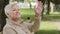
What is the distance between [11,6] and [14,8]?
0.04 m

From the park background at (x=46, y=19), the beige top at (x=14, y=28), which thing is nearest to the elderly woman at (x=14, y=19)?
the beige top at (x=14, y=28)

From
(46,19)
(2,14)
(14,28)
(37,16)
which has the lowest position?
(46,19)

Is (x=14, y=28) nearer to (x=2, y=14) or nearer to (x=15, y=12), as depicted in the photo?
(x=15, y=12)

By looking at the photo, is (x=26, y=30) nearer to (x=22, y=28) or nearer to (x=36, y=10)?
(x=22, y=28)

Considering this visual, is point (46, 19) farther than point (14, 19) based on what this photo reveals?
Yes

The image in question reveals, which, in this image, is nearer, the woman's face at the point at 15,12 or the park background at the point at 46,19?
the woman's face at the point at 15,12

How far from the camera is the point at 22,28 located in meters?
2.87

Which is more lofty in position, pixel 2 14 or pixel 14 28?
pixel 14 28

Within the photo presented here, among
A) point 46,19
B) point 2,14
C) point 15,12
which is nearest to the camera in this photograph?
point 15,12

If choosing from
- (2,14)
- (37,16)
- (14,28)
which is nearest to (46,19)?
(2,14)

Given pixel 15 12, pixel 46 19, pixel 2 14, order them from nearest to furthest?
pixel 15 12 → pixel 2 14 → pixel 46 19

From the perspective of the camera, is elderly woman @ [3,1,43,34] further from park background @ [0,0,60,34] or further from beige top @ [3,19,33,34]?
park background @ [0,0,60,34]

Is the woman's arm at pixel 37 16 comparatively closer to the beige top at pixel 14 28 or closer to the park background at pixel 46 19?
the beige top at pixel 14 28

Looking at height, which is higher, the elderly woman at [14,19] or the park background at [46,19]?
the elderly woman at [14,19]
